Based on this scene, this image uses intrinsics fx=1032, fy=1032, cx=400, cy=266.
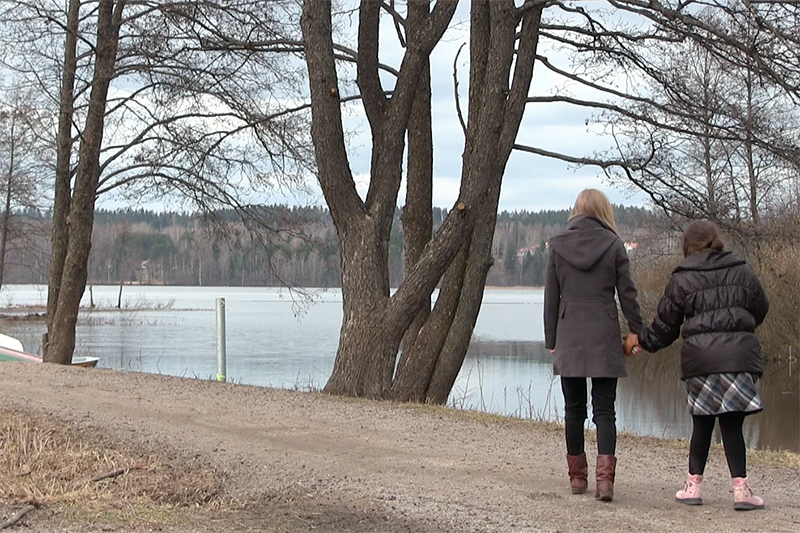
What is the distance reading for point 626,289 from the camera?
6.38 metres

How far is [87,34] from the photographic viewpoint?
48.2ft

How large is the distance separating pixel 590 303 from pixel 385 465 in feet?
6.20

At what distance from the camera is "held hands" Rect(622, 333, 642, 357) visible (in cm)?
643

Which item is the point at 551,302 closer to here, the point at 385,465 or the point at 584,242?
the point at 584,242

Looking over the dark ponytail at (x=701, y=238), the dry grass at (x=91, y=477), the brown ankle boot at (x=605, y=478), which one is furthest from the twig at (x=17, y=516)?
the dark ponytail at (x=701, y=238)

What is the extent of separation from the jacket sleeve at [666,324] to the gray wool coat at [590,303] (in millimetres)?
83

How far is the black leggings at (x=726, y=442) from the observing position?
6195mm

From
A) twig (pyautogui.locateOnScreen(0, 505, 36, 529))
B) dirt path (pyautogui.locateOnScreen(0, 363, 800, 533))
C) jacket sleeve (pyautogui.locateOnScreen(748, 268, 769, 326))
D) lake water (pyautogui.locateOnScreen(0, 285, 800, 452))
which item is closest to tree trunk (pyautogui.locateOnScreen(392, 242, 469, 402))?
lake water (pyautogui.locateOnScreen(0, 285, 800, 452))

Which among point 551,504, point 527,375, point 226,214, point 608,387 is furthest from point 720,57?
point 527,375

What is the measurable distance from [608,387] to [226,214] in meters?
11.0

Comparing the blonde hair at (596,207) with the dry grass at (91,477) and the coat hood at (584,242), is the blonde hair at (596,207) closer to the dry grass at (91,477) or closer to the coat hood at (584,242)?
the coat hood at (584,242)

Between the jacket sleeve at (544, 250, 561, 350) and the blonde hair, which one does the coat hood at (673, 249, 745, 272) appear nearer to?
the blonde hair

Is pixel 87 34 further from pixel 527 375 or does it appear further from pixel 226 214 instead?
pixel 527 375

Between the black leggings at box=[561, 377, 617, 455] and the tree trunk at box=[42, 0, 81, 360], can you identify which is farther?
the tree trunk at box=[42, 0, 81, 360]
